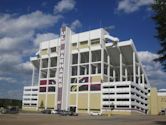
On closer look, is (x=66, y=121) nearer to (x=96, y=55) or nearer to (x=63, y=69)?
(x=96, y=55)

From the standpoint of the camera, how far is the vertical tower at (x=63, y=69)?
463ft

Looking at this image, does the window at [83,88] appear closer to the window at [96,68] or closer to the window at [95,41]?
the window at [96,68]

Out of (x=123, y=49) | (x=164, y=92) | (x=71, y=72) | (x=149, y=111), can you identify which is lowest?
(x=149, y=111)

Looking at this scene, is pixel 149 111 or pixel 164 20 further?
pixel 149 111

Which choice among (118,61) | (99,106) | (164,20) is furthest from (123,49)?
(164,20)

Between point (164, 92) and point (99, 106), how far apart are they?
35501 mm

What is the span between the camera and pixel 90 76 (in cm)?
13512

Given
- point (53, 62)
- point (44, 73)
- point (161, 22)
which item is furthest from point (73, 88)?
point (161, 22)

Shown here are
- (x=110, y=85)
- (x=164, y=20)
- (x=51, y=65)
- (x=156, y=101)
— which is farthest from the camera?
(x=51, y=65)

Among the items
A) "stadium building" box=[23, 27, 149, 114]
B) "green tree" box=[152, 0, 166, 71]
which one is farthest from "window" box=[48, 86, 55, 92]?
"green tree" box=[152, 0, 166, 71]

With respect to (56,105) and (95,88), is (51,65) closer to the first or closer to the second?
(56,105)

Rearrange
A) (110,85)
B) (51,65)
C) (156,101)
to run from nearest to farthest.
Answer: (110,85) → (156,101) → (51,65)

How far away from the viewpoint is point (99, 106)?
5143 inches

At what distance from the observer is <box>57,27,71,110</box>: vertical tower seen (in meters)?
141
